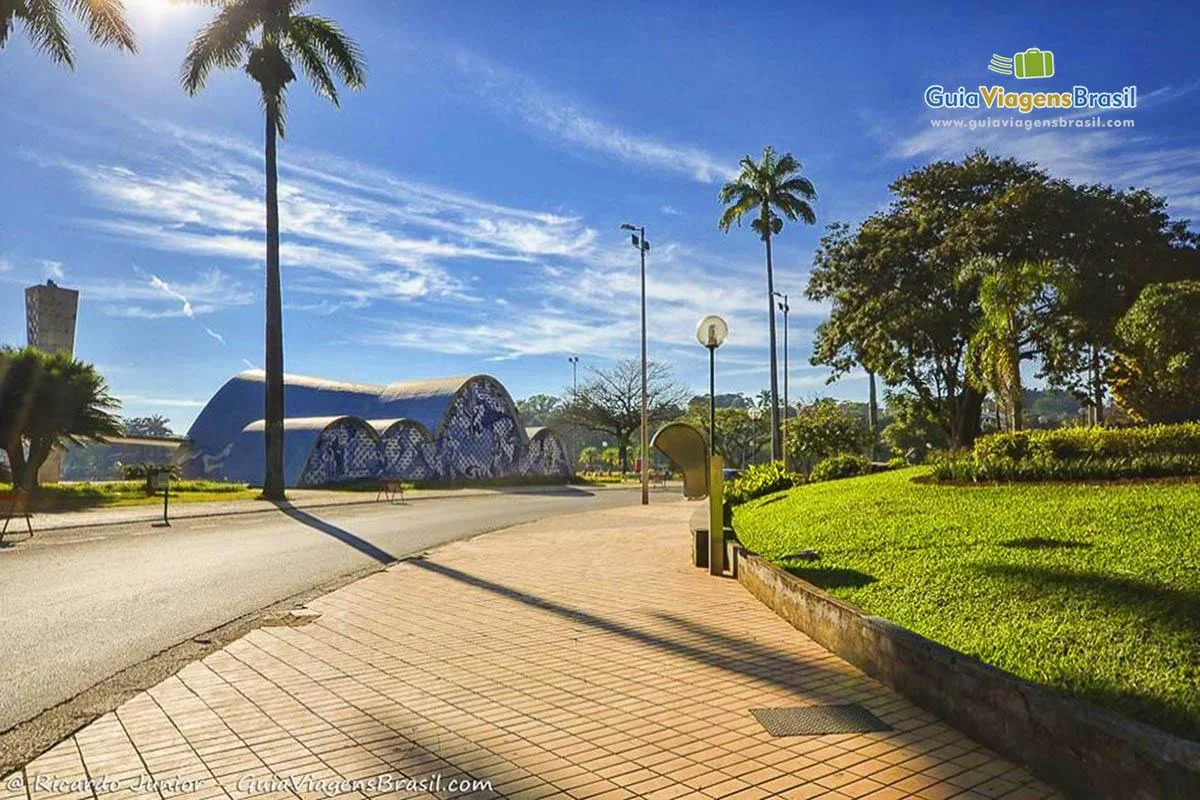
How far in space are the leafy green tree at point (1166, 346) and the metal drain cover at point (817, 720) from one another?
21.8 metres

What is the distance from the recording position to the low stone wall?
127 inches

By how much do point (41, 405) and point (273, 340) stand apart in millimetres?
8076

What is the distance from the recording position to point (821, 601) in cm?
668

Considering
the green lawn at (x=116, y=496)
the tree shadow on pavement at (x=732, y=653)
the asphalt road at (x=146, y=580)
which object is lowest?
the tree shadow on pavement at (x=732, y=653)

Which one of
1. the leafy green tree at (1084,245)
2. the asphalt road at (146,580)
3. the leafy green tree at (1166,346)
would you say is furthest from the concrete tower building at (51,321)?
the leafy green tree at (1166,346)

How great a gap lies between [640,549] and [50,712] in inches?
378

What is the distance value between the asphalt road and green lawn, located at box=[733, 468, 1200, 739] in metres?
5.66

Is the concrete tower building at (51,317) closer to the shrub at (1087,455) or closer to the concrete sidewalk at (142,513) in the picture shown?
the concrete sidewalk at (142,513)

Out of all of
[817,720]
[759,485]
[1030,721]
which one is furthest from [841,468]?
[1030,721]

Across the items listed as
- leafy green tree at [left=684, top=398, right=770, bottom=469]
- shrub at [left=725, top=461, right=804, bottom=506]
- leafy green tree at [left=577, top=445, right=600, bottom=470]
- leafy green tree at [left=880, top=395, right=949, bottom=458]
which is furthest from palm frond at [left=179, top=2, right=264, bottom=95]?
leafy green tree at [left=577, top=445, right=600, bottom=470]

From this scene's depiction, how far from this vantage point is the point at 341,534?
1722cm

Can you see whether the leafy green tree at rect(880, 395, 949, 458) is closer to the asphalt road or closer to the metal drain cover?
the asphalt road

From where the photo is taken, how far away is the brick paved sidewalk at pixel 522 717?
3.94 meters

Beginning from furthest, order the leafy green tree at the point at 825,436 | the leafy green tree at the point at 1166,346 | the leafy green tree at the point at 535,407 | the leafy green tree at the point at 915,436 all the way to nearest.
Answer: the leafy green tree at the point at 535,407 < the leafy green tree at the point at 915,436 < the leafy green tree at the point at 825,436 < the leafy green tree at the point at 1166,346
